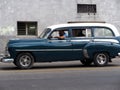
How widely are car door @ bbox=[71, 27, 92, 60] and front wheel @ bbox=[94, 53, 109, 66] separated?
0.63 metres

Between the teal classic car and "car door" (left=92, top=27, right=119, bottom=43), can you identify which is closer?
the teal classic car

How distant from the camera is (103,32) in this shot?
19.3 meters

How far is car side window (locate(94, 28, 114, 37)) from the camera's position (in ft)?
62.8

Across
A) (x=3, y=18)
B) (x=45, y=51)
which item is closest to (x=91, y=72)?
(x=45, y=51)

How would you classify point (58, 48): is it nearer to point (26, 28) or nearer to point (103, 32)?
point (103, 32)

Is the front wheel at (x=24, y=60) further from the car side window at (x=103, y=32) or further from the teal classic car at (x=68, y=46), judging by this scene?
the car side window at (x=103, y=32)

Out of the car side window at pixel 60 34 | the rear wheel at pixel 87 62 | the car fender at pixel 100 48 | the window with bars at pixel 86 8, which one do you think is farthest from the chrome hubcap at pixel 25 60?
the window with bars at pixel 86 8

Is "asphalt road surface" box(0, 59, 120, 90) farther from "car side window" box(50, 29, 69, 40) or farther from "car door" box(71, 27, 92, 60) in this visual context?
"car side window" box(50, 29, 69, 40)

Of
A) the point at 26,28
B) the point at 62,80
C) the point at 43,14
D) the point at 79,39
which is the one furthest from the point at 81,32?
the point at 26,28

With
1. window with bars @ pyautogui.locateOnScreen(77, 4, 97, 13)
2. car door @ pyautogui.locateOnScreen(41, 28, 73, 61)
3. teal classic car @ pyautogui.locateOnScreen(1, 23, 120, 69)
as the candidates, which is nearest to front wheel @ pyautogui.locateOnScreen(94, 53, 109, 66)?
teal classic car @ pyautogui.locateOnScreen(1, 23, 120, 69)

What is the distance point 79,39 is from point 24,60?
2.40m

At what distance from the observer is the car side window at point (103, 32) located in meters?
19.1

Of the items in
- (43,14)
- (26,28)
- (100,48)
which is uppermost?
(43,14)

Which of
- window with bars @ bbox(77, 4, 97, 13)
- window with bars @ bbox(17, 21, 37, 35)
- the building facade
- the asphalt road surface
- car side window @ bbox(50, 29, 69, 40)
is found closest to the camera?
the asphalt road surface
